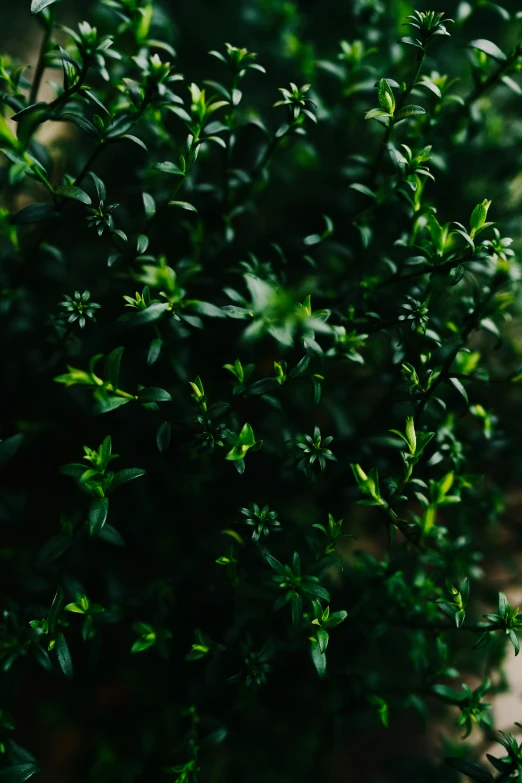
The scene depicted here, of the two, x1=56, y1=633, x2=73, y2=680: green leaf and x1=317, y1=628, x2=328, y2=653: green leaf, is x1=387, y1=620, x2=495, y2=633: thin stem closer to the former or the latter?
x1=317, y1=628, x2=328, y2=653: green leaf

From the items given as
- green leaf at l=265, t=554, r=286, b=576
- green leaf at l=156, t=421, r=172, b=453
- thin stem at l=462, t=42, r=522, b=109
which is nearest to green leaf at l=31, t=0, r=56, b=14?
green leaf at l=156, t=421, r=172, b=453

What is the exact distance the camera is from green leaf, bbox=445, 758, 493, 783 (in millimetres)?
829

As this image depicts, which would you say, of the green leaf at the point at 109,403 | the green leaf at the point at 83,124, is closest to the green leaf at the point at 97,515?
the green leaf at the point at 109,403

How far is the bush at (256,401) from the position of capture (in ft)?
2.74

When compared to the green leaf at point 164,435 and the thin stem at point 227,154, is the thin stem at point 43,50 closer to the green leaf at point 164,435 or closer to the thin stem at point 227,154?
the thin stem at point 227,154

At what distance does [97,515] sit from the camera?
0.79 meters

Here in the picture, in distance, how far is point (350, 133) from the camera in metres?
1.32

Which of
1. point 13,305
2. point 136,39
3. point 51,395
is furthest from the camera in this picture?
point 51,395

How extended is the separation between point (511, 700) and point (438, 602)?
0.73 m

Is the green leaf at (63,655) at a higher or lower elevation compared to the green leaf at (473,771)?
lower

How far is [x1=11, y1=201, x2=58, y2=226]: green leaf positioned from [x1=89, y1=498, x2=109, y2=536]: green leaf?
384mm

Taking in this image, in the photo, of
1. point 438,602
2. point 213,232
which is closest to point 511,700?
point 438,602

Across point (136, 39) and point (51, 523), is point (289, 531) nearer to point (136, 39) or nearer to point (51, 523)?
point (51, 523)

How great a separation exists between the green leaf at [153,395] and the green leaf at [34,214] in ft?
0.90
